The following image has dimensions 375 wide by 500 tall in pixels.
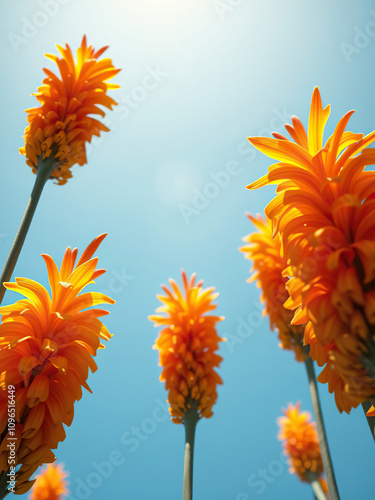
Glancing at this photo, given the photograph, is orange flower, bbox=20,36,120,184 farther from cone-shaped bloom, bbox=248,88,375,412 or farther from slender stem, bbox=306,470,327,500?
slender stem, bbox=306,470,327,500

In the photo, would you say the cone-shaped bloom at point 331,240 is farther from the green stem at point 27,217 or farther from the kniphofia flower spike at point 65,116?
the kniphofia flower spike at point 65,116

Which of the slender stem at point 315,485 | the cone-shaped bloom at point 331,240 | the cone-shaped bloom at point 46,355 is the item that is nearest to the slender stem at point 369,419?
the cone-shaped bloom at point 331,240

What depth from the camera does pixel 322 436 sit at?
4.62 meters

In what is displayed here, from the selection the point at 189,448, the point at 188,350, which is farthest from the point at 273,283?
the point at 189,448

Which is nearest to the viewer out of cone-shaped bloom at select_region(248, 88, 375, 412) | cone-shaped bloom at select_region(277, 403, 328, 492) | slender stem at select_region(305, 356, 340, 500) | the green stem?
cone-shaped bloom at select_region(248, 88, 375, 412)

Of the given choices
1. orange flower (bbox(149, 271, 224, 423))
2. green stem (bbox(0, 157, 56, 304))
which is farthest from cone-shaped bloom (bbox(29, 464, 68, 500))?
green stem (bbox(0, 157, 56, 304))

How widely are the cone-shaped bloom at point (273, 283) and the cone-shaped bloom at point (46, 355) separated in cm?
368

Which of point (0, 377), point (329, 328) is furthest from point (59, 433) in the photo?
point (329, 328)

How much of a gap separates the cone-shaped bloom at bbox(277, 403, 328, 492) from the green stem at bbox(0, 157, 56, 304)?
6.47 metres

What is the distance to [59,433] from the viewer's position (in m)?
2.50

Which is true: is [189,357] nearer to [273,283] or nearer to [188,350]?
[188,350]

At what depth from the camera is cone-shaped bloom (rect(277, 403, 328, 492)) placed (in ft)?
21.4

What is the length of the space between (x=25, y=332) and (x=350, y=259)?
8.12 feet

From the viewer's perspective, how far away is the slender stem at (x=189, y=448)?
4074 millimetres
